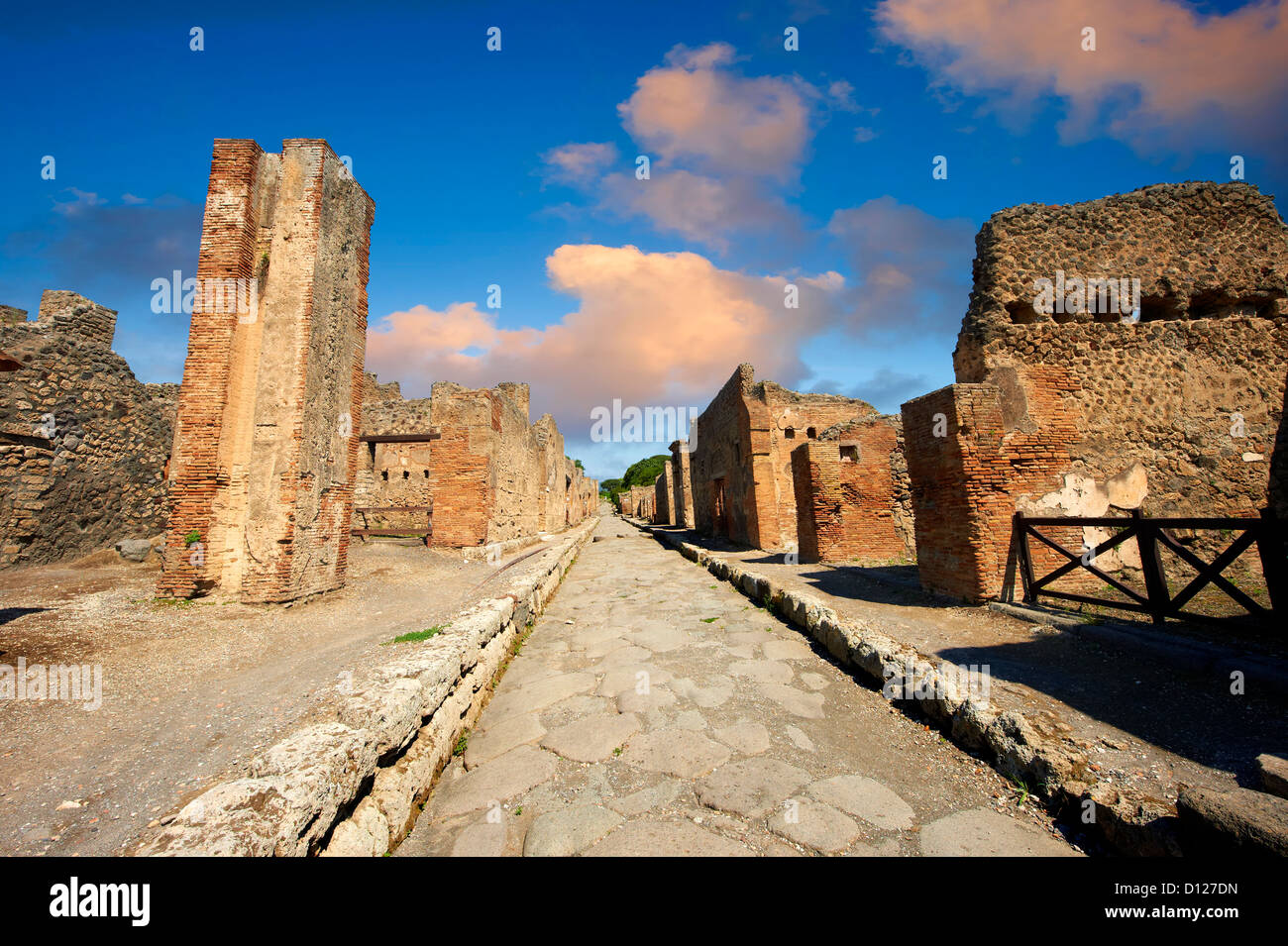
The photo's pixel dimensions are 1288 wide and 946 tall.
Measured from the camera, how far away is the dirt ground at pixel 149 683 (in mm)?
2004

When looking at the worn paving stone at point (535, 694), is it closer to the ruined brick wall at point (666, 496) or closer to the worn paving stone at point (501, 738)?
the worn paving stone at point (501, 738)

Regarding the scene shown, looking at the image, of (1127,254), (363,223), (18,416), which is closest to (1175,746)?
(1127,254)

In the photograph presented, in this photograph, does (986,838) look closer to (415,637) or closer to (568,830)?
(568,830)

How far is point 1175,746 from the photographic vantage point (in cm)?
245

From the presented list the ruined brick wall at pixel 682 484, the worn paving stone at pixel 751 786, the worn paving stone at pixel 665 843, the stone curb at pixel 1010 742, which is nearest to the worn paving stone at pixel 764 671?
the stone curb at pixel 1010 742

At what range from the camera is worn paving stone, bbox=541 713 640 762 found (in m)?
2.93

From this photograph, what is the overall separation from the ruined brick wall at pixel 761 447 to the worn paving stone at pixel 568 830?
35.6ft

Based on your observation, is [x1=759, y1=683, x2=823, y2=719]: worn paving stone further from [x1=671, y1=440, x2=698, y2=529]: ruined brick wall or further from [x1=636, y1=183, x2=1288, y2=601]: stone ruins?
[x1=671, y1=440, x2=698, y2=529]: ruined brick wall

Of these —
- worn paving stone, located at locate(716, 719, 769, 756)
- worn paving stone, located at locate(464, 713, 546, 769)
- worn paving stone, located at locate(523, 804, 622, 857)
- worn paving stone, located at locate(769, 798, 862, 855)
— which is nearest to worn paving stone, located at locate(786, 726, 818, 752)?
worn paving stone, located at locate(716, 719, 769, 756)

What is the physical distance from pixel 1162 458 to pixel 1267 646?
4.33 metres

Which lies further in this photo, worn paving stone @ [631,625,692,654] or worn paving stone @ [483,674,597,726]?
worn paving stone @ [631,625,692,654]

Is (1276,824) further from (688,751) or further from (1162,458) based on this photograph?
(1162,458)

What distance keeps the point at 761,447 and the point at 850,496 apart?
3.56 metres

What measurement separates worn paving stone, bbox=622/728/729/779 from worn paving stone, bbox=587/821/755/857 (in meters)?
0.46
